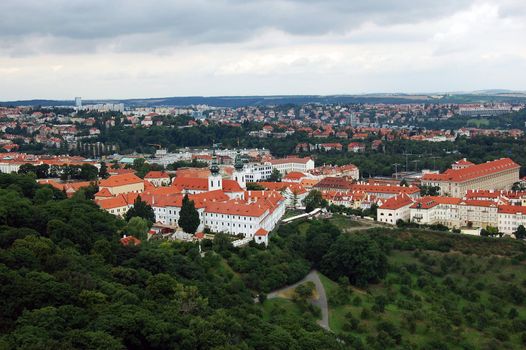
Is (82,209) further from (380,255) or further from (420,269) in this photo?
(420,269)

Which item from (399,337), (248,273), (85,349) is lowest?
(399,337)

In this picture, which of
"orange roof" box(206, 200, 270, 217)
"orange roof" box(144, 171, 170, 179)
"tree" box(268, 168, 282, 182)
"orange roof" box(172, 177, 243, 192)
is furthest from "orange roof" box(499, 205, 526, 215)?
"orange roof" box(144, 171, 170, 179)

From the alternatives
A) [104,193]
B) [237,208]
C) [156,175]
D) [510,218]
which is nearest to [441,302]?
[237,208]

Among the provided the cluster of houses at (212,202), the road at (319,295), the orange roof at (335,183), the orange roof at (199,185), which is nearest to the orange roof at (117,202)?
the cluster of houses at (212,202)

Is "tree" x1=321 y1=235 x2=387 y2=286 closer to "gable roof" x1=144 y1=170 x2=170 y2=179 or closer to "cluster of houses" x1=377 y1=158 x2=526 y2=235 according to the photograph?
"cluster of houses" x1=377 y1=158 x2=526 y2=235

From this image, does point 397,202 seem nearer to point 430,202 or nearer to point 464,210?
point 430,202

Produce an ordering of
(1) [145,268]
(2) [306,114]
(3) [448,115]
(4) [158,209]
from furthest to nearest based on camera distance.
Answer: (2) [306,114]
(3) [448,115]
(4) [158,209]
(1) [145,268]

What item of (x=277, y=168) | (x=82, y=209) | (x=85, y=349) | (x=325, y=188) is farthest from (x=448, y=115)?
(x=85, y=349)
